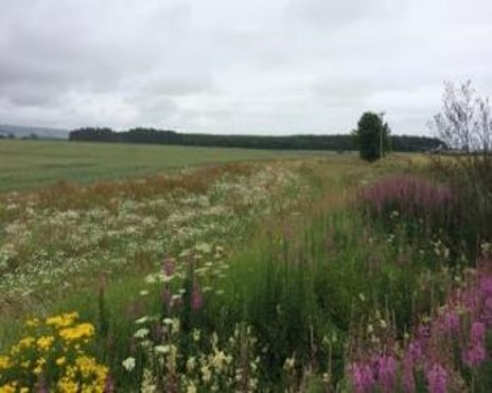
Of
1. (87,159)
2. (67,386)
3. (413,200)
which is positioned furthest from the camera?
(87,159)

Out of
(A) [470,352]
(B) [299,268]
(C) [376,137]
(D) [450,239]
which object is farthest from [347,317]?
(C) [376,137]

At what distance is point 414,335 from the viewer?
5.30 m

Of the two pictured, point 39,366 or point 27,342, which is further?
point 27,342

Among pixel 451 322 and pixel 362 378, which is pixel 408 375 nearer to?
pixel 362 378

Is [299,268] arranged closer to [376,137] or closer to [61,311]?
[61,311]

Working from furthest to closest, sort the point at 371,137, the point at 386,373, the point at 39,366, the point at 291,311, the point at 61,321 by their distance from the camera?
the point at 371,137 → the point at 291,311 → the point at 61,321 → the point at 39,366 → the point at 386,373

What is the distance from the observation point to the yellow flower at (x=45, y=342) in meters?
5.43

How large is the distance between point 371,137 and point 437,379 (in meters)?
85.0

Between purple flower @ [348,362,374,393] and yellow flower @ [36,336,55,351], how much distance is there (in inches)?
94.2

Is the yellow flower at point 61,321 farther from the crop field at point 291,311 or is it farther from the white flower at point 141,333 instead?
the white flower at point 141,333

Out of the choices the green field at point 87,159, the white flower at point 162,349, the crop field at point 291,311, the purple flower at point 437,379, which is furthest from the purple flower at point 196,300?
A: the green field at point 87,159

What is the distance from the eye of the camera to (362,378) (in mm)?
3846

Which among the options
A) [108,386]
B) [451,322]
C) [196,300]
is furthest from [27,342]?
[451,322]

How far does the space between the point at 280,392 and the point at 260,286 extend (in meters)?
1.52
